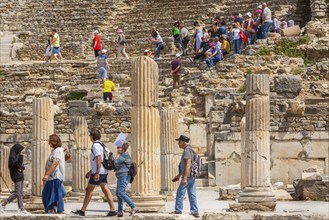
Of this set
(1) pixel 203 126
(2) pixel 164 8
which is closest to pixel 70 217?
(1) pixel 203 126

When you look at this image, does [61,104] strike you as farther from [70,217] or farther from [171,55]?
[70,217]

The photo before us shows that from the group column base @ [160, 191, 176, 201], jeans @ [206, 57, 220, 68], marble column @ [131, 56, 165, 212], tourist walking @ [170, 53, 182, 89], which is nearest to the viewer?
marble column @ [131, 56, 165, 212]

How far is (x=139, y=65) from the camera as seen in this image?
83.9 ft

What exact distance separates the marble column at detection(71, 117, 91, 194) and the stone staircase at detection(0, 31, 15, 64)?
704 inches

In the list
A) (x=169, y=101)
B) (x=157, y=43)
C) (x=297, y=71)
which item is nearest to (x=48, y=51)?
(x=157, y=43)

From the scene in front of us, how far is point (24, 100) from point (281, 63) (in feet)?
28.6

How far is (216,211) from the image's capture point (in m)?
26.0

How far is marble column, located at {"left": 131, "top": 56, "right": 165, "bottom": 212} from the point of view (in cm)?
2533

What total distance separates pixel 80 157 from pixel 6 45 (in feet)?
65.0

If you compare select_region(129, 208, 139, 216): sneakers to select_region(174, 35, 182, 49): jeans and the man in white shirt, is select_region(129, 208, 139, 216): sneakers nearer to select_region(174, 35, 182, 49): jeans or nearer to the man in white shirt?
the man in white shirt

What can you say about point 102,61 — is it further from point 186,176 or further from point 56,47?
point 186,176

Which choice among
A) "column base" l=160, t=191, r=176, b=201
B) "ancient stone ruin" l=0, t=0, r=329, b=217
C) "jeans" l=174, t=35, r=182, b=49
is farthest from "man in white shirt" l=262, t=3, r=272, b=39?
"column base" l=160, t=191, r=176, b=201

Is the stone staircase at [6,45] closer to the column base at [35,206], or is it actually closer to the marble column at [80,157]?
the marble column at [80,157]

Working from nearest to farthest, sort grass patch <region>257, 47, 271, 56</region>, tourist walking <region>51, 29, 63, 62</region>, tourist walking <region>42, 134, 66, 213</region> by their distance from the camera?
1. tourist walking <region>42, 134, 66, 213</region>
2. grass patch <region>257, 47, 271, 56</region>
3. tourist walking <region>51, 29, 63, 62</region>
